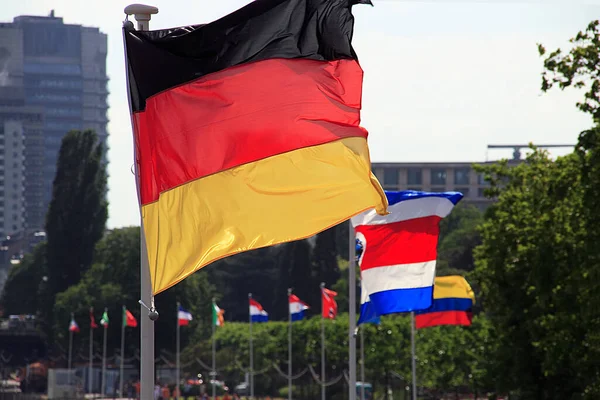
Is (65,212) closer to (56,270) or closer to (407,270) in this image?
(56,270)

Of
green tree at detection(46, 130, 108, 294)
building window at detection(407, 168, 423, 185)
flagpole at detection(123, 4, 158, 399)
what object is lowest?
flagpole at detection(123, 4, 158, 399)

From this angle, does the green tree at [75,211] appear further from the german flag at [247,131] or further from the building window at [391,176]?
the german flag at [247,131]

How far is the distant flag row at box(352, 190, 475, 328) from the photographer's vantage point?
25.0m

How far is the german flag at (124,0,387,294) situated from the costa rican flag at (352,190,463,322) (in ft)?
40.6

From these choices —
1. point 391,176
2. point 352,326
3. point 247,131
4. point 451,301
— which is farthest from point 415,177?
point 247,131

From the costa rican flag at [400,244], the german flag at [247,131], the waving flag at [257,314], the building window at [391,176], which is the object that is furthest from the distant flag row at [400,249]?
the building window at [391,176]

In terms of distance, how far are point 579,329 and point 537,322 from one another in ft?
22.1

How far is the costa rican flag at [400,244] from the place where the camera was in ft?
82.0

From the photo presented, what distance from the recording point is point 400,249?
82.7 ft

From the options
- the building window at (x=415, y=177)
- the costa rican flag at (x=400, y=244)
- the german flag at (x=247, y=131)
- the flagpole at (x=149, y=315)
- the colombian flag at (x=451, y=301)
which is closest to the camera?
the flagpole at (x=149, y=315)

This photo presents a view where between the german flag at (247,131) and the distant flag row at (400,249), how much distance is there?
40.3ft

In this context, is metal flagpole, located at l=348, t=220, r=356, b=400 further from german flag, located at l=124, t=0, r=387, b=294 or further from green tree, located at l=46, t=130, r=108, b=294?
green tree, located at l=46, t=130, r=108, b=294

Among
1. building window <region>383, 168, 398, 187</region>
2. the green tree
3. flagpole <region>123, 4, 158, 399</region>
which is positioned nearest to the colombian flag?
flagpole <region>123, 4, 158, 399</region>

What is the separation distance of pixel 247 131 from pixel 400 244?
42.7ft
